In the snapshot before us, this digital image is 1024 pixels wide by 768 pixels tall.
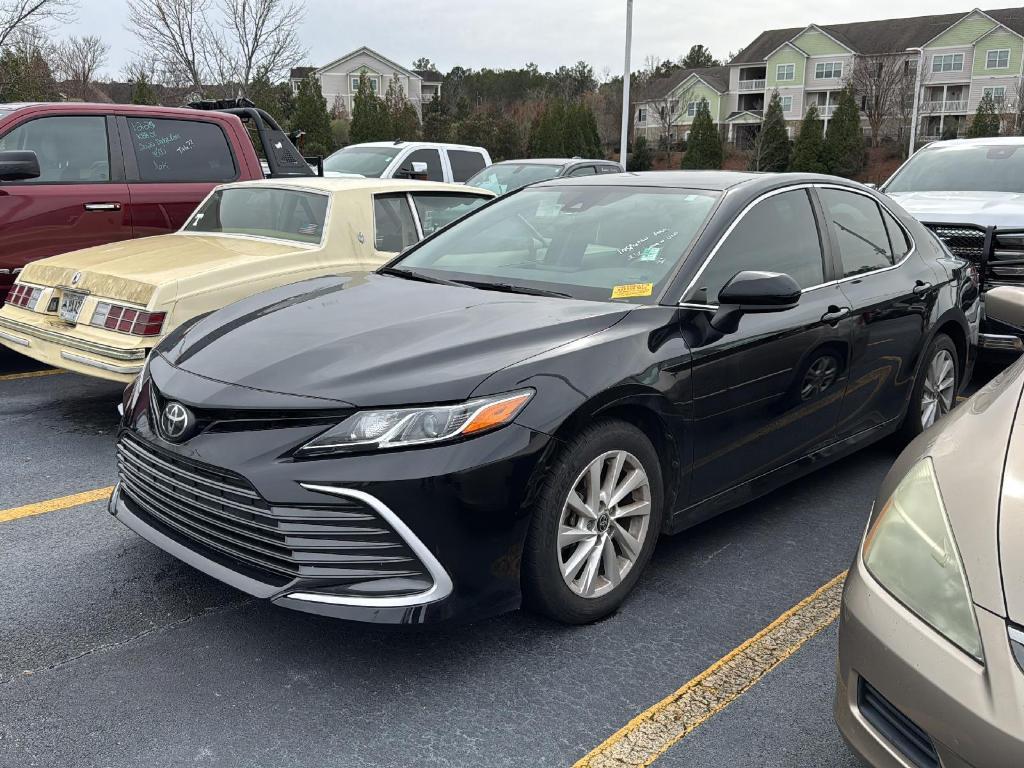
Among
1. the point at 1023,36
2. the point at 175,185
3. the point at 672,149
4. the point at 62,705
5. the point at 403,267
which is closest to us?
the point at 62,705

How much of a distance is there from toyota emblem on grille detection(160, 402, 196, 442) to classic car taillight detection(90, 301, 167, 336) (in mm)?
2038

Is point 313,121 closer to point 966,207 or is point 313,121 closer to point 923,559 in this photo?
point 966,207

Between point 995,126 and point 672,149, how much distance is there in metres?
22.8

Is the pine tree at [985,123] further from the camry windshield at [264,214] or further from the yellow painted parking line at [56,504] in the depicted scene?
the yellow painted parking line at [56,504]

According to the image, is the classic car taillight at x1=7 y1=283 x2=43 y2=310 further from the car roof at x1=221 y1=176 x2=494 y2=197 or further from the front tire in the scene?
the front tire

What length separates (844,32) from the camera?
69.8 m

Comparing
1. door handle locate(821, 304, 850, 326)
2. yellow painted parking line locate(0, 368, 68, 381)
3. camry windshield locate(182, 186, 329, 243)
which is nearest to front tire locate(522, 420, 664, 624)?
door handle locate(821, 304, 850, 326)

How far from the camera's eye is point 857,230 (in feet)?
14.9

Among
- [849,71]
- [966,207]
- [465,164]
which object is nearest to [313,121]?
[465,164]

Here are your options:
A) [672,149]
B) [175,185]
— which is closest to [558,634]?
[175,185]

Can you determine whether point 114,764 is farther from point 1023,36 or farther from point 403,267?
point 1023,36

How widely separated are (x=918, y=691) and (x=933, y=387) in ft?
11.7

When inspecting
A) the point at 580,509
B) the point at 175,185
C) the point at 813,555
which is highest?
the point at 175,185

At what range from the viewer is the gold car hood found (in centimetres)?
504
